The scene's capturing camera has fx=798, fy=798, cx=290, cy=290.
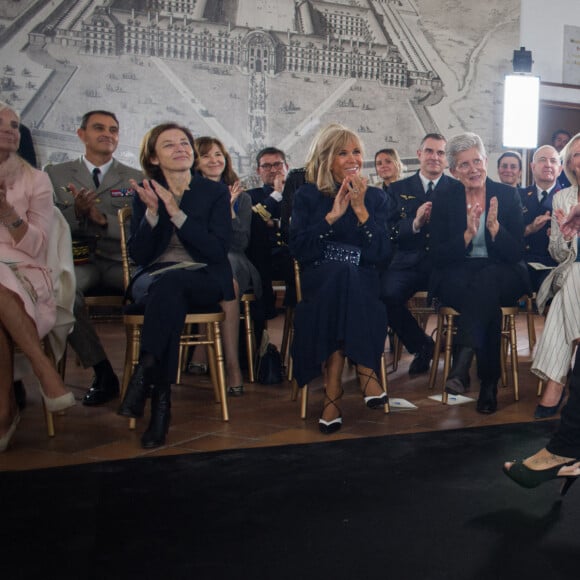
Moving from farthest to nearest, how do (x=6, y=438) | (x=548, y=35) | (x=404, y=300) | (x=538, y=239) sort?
(x=548, y=35) → (x=538, y=239) → (x=404, y=300) → (x=6, y=438)

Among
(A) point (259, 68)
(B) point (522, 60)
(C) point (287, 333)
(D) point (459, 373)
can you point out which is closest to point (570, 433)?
(D) point (459, 373)

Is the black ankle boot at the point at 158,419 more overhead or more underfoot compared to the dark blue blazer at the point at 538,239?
more underfoot

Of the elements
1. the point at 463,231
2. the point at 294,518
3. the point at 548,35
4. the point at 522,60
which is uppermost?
the point at 548,35

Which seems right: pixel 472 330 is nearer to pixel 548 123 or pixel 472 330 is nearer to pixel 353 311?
pixel 353 311

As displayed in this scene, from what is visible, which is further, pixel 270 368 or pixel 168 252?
pixel 270 368

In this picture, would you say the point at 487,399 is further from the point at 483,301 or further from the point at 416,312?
the point at 416,312

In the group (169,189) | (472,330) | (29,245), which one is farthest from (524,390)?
(29,245)

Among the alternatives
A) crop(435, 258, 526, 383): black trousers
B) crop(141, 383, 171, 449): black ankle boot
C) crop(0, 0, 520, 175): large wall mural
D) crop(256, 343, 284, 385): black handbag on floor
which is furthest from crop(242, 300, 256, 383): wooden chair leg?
crop(0, 0, 520, 175): large wall mural

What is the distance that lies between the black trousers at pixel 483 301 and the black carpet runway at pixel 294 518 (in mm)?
736

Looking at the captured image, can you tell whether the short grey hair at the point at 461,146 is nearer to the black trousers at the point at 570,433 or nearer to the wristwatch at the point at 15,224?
the black trousers at the point at 570,433

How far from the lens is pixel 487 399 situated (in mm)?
3303

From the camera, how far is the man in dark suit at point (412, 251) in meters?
4.05

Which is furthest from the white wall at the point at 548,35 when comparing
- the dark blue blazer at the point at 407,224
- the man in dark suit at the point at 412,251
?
the dark blue blazer at the point at 407,224

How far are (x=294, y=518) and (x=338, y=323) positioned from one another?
1.19m
